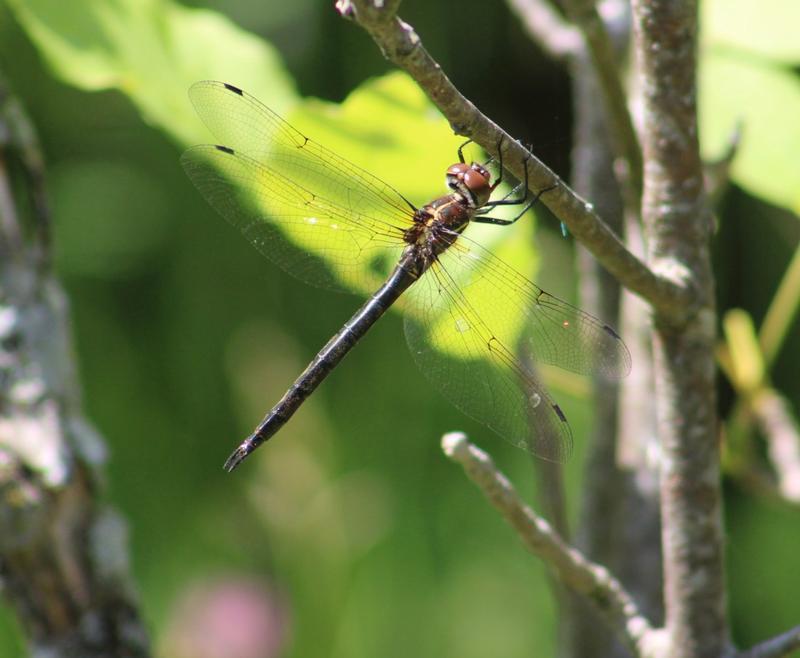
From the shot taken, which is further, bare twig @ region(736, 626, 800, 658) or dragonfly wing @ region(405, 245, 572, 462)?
dragonfly wing @ region(405, 245, 572, 462)

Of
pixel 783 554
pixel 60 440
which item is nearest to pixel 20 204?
pixel 60 440

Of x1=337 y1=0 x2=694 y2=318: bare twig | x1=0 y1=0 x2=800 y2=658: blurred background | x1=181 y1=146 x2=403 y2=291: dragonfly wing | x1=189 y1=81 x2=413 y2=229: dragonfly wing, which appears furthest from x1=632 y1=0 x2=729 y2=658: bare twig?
x1=0 y1=0 x2=800 y2=658: blurred background

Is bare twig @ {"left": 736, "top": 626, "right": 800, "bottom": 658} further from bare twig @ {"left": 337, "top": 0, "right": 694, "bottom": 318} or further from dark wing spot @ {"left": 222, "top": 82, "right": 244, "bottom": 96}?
dark wing spot @ {"left": 222, "top": 82, "right": 244, "bottom": 96}

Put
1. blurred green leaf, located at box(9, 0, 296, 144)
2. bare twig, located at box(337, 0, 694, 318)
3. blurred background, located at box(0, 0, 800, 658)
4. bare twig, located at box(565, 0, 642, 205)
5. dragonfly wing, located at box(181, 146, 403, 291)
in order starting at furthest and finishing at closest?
1. blurred background, located at box(0, 0, 800, 658)
2. dragonfly wing, located at box(181, 146, 403, 291)
3. blurred green leaf, located at box(9, 0, 296, 144)
4. bare twig, located at box(565, 0, 642, 205)
5. bare twig, located at box(337, 0, 694, 318)

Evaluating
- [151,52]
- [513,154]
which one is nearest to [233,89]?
[151,52]

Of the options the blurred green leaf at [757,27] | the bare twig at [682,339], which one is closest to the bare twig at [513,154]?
the bare twig at [682,339]
